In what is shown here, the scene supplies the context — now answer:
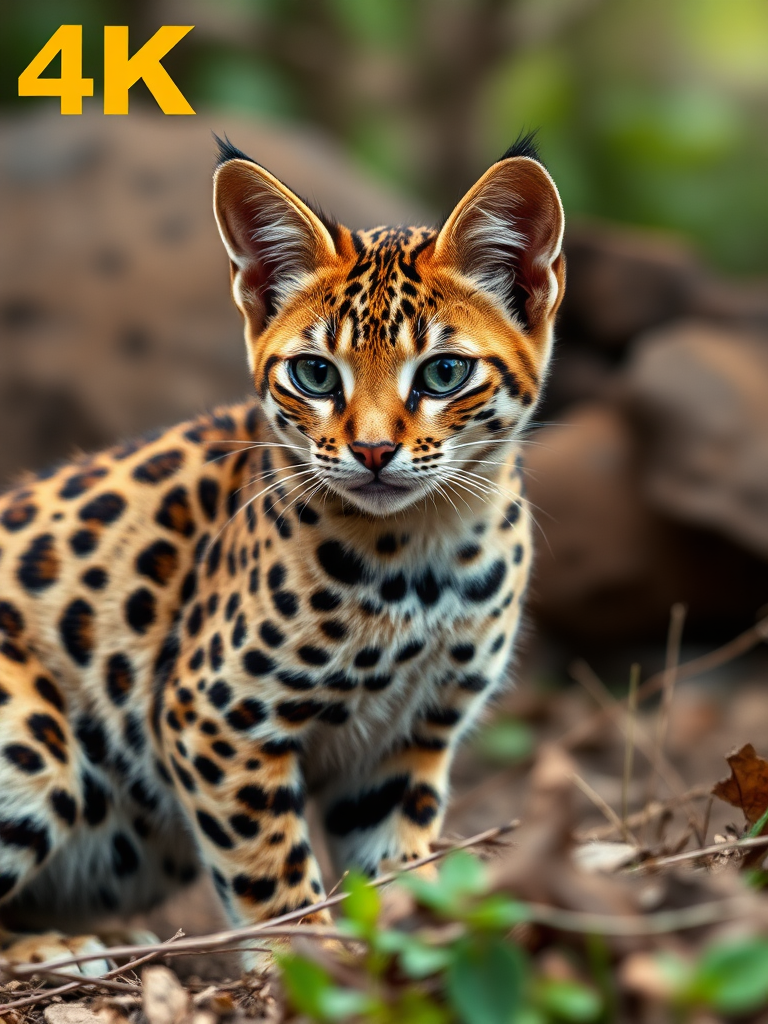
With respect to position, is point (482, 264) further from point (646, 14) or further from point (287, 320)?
point (646, 14)

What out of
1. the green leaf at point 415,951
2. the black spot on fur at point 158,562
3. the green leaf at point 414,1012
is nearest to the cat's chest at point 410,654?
the black spot on fur at point 158,562

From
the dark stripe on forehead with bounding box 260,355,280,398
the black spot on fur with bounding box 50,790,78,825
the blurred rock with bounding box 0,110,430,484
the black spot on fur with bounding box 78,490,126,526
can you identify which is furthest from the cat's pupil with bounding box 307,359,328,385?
the blurred rock with bounding box 0,110,430,484

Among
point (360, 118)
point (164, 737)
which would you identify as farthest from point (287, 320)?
point (360, 118)

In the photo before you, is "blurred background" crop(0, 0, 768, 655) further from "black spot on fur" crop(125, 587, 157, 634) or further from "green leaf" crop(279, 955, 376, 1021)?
"green leaf" crop(279, 955, 376, 1021)

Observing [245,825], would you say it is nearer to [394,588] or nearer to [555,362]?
[394,588]

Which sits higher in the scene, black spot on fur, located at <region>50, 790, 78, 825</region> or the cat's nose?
the cat's nose
